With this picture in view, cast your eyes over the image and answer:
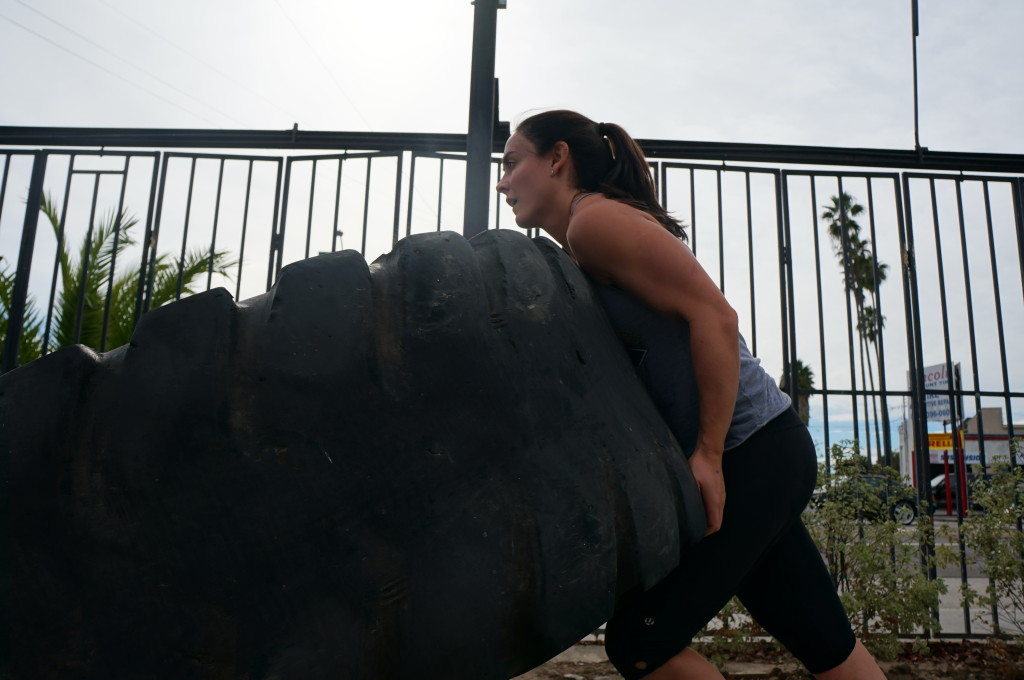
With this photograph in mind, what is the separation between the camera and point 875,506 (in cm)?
322

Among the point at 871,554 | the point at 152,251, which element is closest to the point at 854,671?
the point at 871,554

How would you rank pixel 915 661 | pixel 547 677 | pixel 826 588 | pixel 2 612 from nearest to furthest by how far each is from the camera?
1. pixel 2 612
2. pixel 826 588
3. pixel 547 677
4. pixel 915 661

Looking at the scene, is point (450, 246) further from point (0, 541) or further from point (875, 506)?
point (875, 506)

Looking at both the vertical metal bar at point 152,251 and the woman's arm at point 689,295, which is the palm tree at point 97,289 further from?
the woman's arm at point 689,295

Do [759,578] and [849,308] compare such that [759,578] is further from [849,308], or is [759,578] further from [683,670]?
[849,308]

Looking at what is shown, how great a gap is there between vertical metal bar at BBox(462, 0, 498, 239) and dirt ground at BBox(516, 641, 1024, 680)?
1.97 metres

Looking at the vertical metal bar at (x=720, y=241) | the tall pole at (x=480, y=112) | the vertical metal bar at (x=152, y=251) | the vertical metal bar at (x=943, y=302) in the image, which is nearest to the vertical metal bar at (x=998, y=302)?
the vertical metal bar at (x=943, y=302)

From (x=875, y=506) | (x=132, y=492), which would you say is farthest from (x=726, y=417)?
(x=875, y=506)

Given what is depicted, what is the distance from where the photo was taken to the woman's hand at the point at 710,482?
117 cm

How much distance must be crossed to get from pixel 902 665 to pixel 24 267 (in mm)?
4602

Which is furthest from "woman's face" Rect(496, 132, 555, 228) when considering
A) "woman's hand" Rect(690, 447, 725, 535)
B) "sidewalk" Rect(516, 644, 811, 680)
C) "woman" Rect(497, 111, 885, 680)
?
"sidewalk" Rect(516, 644, 811, 680)

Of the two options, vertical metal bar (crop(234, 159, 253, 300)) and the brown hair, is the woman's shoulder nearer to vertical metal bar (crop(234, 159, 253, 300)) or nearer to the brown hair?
the brown hair

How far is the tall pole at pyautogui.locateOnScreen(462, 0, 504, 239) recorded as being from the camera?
3.03m

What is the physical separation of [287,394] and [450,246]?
32cm
